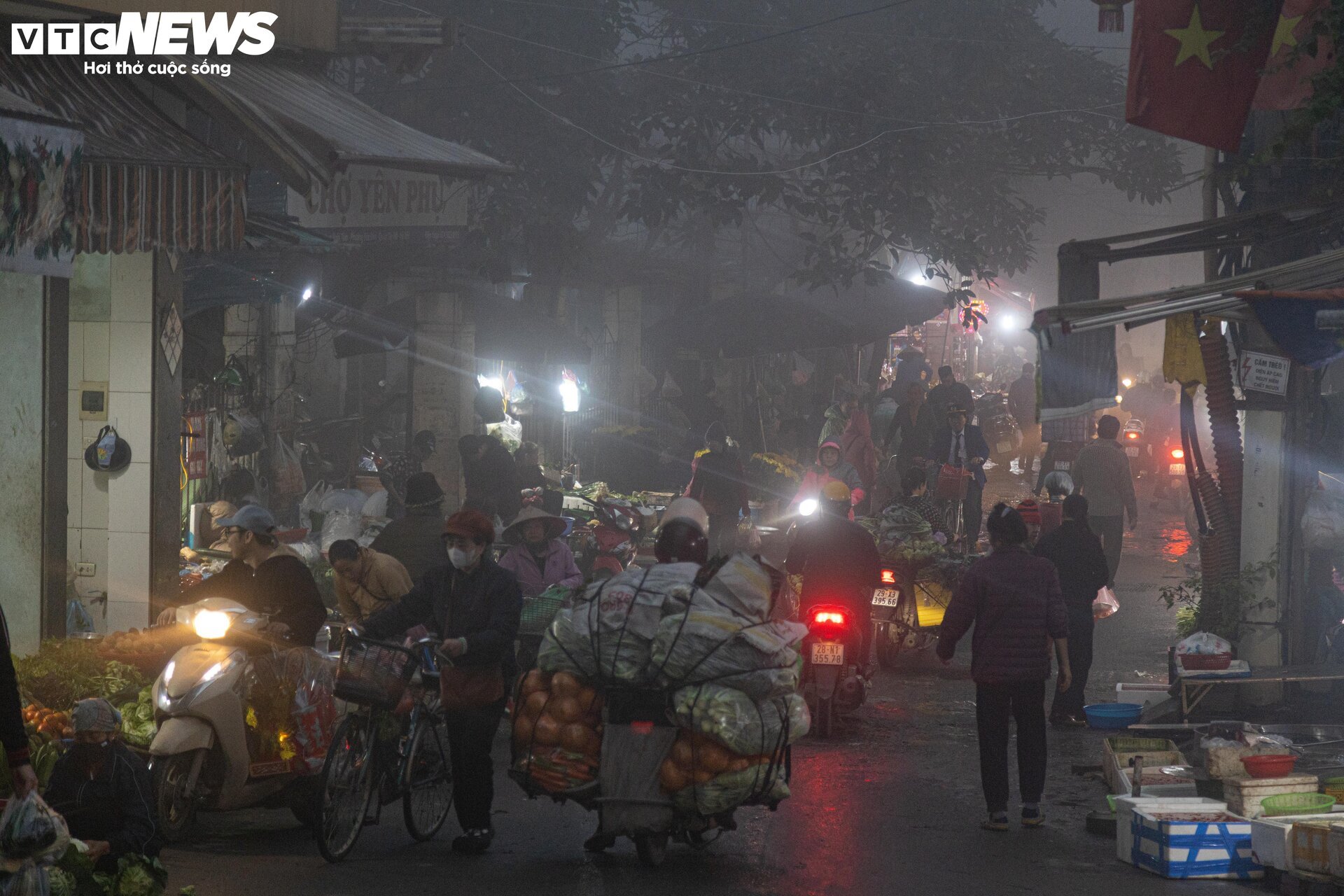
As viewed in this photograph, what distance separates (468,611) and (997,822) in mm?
3117

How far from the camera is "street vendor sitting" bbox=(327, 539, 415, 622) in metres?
9.52

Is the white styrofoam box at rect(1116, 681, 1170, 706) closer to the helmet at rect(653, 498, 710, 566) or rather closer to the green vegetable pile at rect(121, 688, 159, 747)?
the helmet at rect(653, 498, 710, 566)

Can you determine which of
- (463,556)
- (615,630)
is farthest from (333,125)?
(615,630)

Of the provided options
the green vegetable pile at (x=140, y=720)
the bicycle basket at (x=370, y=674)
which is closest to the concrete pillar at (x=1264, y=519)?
the bicycle basket at (x=370, y=674)

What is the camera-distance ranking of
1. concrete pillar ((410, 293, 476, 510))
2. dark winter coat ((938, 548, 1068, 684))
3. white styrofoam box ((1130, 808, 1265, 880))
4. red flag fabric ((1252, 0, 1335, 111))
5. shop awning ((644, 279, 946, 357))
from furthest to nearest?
shop awning ((644, 279, 946, 357)) → concrete pillar ((410, 293, 476, 510)) → red flag fabric ((1252, 0, 1335, 111)) → dark winter coat ((938, 548, 1068, 684)) → white styrofoam box ((1130, 808, 1265, 880))

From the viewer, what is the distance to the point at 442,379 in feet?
70.1

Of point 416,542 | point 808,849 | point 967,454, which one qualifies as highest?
point 967,454

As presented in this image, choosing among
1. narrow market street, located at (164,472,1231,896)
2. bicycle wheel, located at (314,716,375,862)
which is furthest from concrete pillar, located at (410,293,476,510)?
bicycle wheel, located at (314,716,375,862)

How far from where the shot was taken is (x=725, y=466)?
1645cm

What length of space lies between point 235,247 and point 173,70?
1.81 metres

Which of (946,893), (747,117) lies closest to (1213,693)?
(946,893)

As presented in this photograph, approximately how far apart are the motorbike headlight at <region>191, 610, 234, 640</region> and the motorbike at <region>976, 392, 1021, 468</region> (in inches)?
1019

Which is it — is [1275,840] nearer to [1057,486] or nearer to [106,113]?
[1057,486]

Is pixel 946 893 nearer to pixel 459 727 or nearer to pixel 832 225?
pixel 459 727
